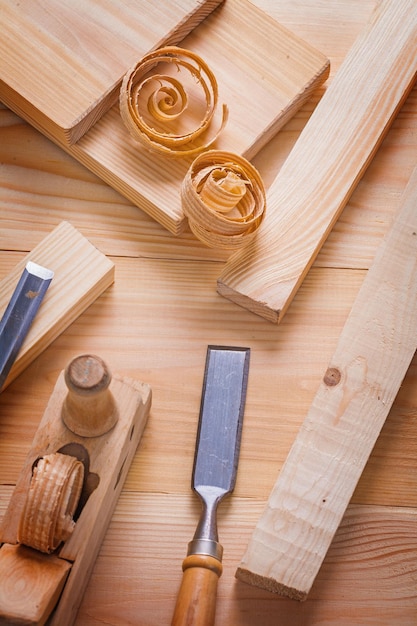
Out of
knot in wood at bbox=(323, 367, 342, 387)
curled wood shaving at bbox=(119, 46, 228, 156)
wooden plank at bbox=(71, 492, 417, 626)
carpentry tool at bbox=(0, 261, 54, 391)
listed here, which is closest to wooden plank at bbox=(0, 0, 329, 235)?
curled wood shaving at bbox=(119, 46, 228, 156)

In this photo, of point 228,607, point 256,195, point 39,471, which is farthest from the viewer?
point 256,195

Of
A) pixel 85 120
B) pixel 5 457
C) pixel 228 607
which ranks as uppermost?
pixel 85 120

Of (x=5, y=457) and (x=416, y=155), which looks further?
(x=416, y=155)

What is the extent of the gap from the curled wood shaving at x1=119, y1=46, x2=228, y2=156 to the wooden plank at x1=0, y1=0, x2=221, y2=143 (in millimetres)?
32

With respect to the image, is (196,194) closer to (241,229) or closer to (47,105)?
(241,229)

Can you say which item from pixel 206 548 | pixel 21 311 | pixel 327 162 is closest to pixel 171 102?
pixel 327 162

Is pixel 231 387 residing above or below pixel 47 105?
below

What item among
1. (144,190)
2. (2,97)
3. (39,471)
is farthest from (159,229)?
(39,471)

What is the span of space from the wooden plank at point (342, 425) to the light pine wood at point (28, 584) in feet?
0.71

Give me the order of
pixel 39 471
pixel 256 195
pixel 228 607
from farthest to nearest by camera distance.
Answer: pixel 256 195, pixel 228 607, pixel 39 471

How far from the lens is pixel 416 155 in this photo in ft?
3.71

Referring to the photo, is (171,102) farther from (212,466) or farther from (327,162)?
(212,466)

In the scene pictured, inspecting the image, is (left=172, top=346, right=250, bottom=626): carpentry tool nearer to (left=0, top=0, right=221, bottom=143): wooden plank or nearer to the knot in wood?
the knot in wood

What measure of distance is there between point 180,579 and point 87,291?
1.20 ft
